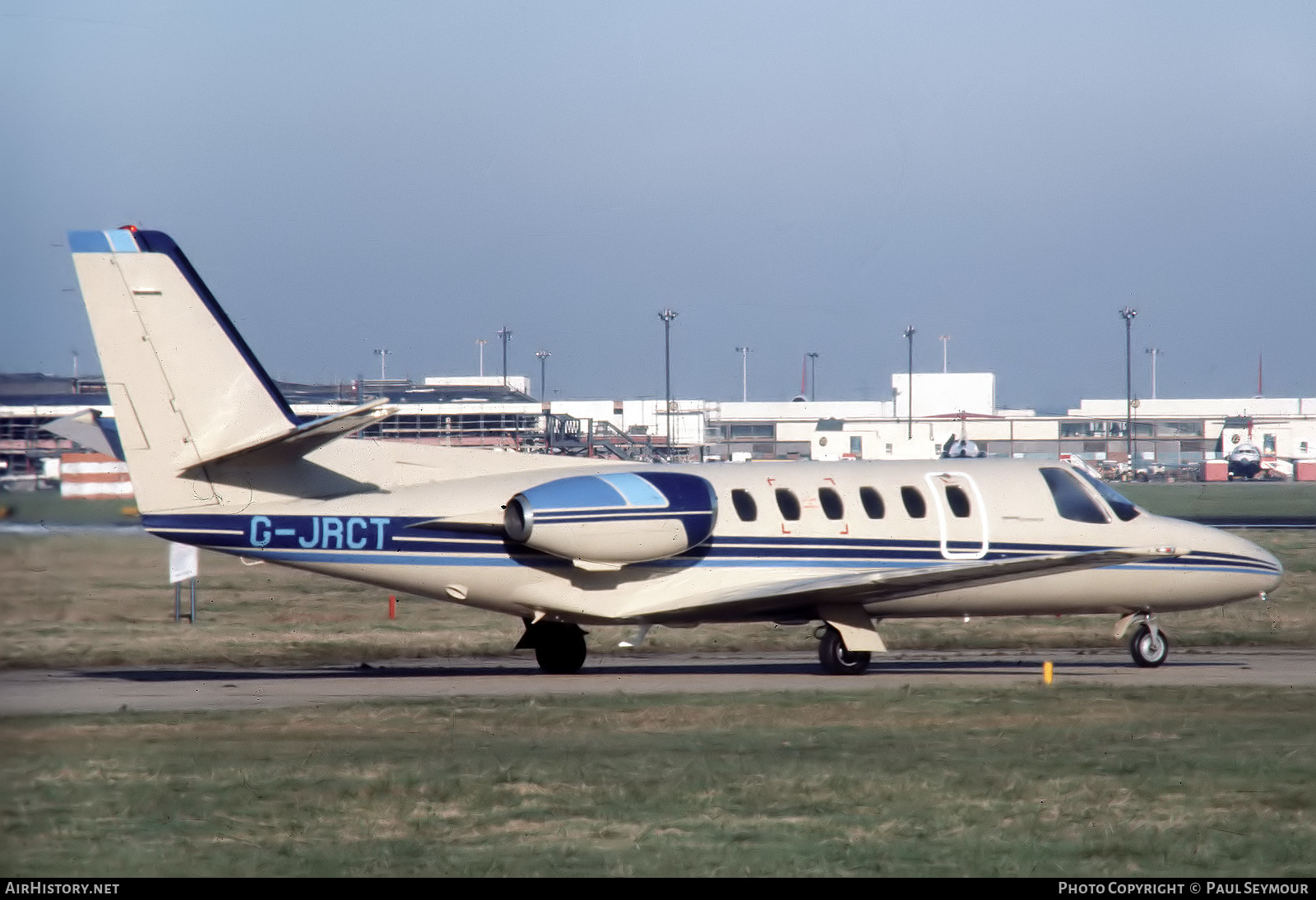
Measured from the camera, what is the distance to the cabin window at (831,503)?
22734 millimetres

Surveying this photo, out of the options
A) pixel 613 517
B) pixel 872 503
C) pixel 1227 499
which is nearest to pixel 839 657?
pixel 872 503

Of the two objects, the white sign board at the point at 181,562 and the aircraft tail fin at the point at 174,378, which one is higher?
the aircraft tail fin at the point at 174,378

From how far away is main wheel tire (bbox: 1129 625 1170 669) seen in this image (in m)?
23.7

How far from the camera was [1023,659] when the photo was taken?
25.7m

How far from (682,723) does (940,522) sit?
768cm

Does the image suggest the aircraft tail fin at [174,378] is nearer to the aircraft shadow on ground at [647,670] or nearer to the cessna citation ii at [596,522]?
the cessna citation ii at [596,522]

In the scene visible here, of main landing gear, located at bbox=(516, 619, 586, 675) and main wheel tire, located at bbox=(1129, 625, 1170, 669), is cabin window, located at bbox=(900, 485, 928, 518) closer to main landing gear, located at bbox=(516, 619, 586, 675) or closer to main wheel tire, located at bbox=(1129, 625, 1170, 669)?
main wheel tire, located at bbox=(1129, 625, 1170, 669)

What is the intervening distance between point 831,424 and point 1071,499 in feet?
297

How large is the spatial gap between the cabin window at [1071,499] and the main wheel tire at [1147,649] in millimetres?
1950

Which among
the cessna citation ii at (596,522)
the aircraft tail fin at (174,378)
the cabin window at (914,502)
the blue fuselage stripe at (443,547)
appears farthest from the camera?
the cabin window at (914,502)

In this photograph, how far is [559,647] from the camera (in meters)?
23.3

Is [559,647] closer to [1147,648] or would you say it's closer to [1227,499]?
[1147,648]

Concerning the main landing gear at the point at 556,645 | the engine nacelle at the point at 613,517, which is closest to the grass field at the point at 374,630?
the main landing gear at the point at 556,645

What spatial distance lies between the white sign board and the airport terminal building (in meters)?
6.29
